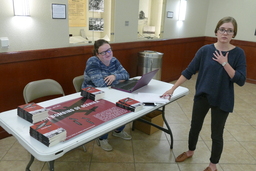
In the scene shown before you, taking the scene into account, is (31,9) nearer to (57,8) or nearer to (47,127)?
(57,8)

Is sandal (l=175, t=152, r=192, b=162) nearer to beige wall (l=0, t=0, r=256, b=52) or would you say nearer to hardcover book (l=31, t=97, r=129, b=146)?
hardcover book (l=31, t=97, r=129, b=146)

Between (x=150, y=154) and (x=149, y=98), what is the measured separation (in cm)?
82

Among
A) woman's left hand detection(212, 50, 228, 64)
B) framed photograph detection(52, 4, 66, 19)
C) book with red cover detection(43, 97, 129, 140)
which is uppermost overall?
framed photograph detection(52, 4, 66, 19)

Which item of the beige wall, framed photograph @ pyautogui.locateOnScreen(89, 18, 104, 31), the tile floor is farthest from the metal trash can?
the tile floor

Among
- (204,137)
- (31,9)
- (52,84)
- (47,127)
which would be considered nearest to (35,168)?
(52,84)

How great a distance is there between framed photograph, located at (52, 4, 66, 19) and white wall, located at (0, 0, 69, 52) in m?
0.04

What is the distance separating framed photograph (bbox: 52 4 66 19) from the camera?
2795mm

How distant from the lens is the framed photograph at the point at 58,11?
9.17 feet

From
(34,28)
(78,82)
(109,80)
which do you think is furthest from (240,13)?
(34,28)

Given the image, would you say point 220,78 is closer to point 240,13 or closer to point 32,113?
point 32,113

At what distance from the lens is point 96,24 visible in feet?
11.3

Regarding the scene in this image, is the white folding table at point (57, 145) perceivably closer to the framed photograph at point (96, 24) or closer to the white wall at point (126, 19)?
the framed photograph at point (96, 24)

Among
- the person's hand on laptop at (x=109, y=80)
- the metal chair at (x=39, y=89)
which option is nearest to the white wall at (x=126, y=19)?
the person's hand on laptop at (x=109, y=80)

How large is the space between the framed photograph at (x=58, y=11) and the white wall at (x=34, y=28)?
38mm
